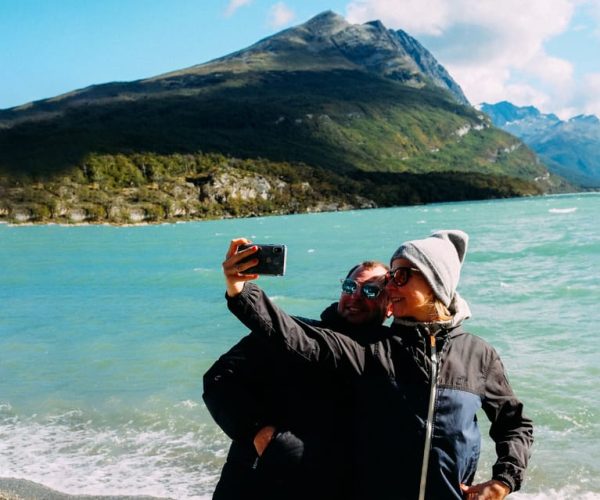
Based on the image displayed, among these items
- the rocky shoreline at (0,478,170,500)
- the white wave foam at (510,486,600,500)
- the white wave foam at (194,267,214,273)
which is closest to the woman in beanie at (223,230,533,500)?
the white wave foam at (510,486,600,500)

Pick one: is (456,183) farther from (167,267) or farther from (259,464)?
(259,464)

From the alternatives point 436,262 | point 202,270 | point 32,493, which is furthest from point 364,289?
point 202,270

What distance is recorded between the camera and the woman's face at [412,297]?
284 cm

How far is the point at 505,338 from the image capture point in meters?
15.3

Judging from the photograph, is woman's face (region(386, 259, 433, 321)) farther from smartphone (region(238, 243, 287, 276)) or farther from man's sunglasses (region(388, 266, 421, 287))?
smartphone (region(238, 243, 287, 276))

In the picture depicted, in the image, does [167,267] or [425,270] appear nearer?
[425,270]

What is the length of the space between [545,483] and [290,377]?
528cm

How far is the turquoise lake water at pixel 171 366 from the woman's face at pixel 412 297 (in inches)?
184

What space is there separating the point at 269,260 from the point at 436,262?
2.60ft

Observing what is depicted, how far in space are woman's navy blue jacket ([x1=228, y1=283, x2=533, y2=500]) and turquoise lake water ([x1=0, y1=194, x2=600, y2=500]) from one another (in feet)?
14.6

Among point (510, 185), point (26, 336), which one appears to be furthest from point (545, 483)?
point (510, 185)

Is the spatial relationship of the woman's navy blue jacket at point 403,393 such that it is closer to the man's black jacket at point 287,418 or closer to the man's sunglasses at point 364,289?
the man's black jacket at point 287,418

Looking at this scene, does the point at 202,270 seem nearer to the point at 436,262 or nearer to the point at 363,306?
the point at 363,306

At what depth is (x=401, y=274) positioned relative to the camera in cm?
289
